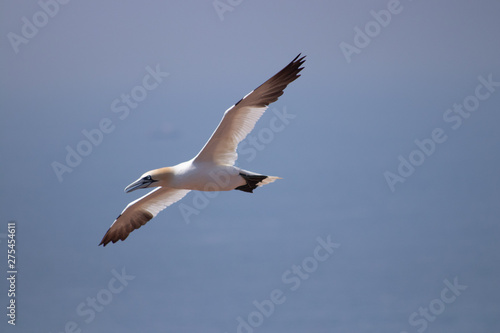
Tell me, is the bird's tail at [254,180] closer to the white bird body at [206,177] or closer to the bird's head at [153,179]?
the white bird body at [206,177]

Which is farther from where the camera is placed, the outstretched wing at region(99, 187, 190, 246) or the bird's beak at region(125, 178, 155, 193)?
the outstretched wing at region(99, 187, 190, 246)

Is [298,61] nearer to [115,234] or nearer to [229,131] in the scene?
[229,131]

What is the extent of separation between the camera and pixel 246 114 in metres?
11.3

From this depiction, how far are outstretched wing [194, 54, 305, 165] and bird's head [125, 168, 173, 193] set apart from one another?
0.42 m

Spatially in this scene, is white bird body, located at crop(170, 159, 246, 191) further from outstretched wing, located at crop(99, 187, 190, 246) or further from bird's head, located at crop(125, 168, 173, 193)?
outstretched wing, located at crop(99, 187, 190, 246)

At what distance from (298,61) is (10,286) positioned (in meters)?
5.60

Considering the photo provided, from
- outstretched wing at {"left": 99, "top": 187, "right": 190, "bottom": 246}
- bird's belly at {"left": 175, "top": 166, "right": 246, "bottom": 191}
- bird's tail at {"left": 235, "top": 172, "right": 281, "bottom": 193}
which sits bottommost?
bird's tail at {"left": 235, "top": 172, "right": 281, "bottom": 193}

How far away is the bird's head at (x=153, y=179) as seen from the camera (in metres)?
11.2

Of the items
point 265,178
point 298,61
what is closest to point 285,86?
point 298,61

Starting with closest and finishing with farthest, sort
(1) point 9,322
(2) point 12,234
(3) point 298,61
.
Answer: (3) point 298,61, (1) point 9,322, (2) point 12,234

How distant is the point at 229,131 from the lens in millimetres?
11312

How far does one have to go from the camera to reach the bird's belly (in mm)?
11188

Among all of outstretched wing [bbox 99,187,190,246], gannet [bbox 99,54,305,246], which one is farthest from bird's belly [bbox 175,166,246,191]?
outstretched wing [bbox 99,187,190,246]

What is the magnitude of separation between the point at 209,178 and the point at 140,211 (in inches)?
77.6
